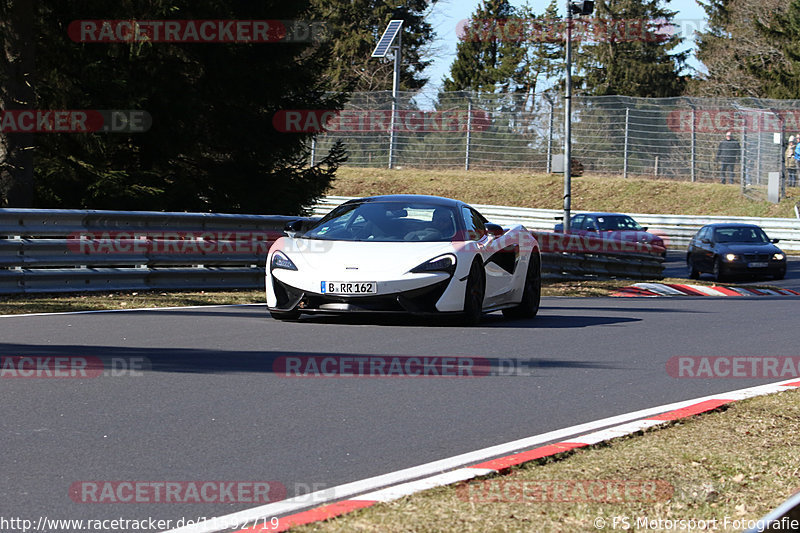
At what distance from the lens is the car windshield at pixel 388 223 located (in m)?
11.9

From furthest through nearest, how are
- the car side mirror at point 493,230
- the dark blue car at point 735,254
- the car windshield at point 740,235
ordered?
1. the car windshield at point 740,235
2. the dark blue car at point 735,254
3. the car side mirror at point 493,230

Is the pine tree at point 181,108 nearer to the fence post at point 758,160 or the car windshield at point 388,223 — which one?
the car windshield at point 388,223

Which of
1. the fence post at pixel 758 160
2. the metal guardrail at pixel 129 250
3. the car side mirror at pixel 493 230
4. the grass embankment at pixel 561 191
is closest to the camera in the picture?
the car side mirror at pixel 493 230

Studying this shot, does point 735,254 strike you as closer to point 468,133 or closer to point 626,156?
point 626,156

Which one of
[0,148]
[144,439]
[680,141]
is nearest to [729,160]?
[680,141]

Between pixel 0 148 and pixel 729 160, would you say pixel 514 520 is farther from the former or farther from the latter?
Result: pixel 729 160

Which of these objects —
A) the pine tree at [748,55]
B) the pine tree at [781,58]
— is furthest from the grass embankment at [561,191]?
the pine tree at [748,55]

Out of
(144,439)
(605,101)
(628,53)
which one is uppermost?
(628,53)

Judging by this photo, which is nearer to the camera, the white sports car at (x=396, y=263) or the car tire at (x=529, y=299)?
the white sports car at (x=396, y=263)

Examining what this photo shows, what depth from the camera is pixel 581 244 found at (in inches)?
877

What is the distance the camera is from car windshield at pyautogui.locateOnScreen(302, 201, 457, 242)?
11.9 meters

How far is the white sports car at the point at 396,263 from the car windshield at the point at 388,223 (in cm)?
1

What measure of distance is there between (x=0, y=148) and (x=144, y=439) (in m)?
11.8

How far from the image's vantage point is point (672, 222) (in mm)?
42969
